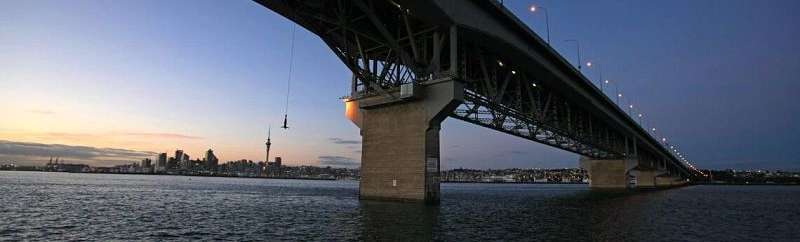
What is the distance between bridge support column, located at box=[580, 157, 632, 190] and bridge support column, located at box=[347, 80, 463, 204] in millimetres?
71116

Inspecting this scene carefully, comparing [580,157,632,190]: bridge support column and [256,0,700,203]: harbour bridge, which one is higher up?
[256,0,700,203]: harbour bridge

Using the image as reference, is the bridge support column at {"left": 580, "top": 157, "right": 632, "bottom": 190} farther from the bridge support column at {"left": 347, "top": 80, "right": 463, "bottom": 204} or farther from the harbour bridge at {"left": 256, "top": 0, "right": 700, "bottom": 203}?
the bridge support column at {"left": 347, "top": 80, "right": 463, "bottom": 204}

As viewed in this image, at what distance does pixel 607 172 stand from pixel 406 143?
76.7 meters

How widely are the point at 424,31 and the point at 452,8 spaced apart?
4.06 metres

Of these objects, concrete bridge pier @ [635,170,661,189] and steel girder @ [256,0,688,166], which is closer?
steel girder @ [256,0,688,166]

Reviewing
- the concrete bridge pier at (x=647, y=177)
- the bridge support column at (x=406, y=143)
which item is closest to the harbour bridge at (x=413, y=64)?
the bridge support column at (x=406, y=143)

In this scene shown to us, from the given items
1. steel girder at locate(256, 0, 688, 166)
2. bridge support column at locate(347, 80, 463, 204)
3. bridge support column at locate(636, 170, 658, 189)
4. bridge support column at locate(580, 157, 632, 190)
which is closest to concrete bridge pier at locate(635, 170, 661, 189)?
bridge support column at locate(636, 170, 658, 189)

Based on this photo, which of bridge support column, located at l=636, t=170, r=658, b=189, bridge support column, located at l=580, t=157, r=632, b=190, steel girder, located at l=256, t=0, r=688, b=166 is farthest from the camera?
bridge support column, located at l=636, t=170, r=658, b=189

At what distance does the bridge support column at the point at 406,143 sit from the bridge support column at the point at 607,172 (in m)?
71.1

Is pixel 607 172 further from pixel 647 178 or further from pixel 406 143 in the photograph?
pixel 406 143

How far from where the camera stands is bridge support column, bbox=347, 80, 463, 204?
34312mm

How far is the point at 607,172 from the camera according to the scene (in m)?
99.2

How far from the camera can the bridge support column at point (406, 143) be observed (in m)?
34.3

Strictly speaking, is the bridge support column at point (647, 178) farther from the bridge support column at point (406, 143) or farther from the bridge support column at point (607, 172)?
the bridge support column at point (406, 143)
